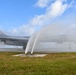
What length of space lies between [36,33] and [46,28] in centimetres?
162

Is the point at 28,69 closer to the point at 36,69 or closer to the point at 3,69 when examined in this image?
the point at 36,69

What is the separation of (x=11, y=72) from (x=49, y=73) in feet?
7.04

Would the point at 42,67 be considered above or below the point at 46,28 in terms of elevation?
below

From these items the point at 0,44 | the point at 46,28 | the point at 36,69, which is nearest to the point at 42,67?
the point at 36,69

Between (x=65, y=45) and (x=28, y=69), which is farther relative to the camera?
(x=65, y=45)

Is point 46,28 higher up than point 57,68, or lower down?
higher up

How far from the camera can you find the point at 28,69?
1470 cm

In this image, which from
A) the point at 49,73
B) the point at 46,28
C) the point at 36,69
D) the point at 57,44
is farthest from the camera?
the point at 57,44

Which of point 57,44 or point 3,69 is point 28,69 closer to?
point 3,69

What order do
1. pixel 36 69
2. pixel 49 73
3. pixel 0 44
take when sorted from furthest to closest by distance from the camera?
pixel 0 44
pixel 36 69
pixel 49 73

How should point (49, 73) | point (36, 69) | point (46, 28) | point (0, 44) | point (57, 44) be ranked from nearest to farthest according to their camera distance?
point (49, 73)
point (36, 69)
point (46, 28)
point (57, 44)
point (0, 44)

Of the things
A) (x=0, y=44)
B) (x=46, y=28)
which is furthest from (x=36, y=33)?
(x=0, y=44)

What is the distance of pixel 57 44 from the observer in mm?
54656

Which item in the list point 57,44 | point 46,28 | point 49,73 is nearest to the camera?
point 49,73
